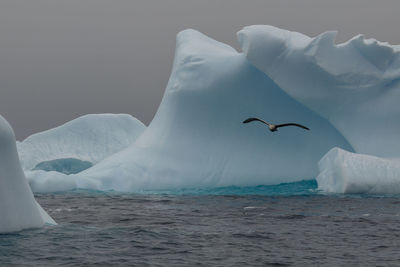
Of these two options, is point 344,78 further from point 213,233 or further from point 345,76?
point 213,233

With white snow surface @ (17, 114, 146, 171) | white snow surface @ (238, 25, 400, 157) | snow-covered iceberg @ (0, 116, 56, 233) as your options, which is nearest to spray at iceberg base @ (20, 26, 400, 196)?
white snow surface @ (238, 25, 400, 157)

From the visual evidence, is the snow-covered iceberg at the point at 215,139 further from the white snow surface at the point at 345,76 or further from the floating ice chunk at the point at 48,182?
the white snow surface at the point at 345,76

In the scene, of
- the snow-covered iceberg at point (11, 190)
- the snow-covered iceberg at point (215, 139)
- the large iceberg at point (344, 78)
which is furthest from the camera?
the snow-covered iceberg at point (215, 139)

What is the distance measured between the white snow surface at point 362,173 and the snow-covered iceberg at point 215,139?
3.48 m

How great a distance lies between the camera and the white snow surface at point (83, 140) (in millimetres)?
29438

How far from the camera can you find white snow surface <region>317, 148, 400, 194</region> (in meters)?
21.5

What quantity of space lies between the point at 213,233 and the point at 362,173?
1017cm

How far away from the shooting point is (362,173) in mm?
21500

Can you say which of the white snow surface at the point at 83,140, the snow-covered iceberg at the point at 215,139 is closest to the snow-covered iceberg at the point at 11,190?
the snow-covered iceberg at the point at 215,139

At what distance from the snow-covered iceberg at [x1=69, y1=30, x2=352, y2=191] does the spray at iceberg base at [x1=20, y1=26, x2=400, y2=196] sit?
38 mm

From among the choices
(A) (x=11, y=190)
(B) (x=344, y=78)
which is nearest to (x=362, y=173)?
(B) (x=344, y=78)

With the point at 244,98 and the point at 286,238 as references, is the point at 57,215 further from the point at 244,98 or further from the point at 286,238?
the point at 244,98

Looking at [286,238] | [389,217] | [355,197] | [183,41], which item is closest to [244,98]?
[183,41]

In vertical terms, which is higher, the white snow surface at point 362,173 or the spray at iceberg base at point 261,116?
the spray at iceberg base at point 261,116
